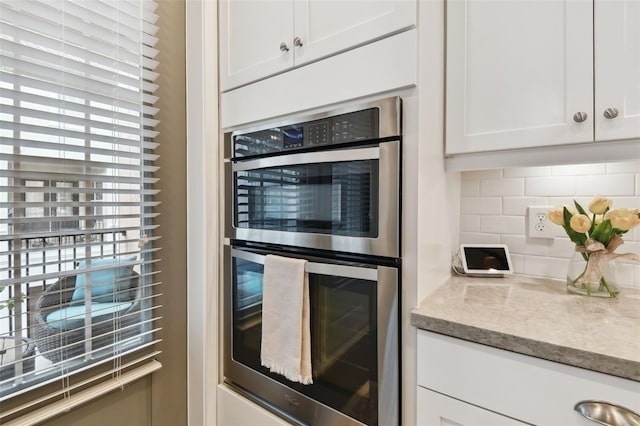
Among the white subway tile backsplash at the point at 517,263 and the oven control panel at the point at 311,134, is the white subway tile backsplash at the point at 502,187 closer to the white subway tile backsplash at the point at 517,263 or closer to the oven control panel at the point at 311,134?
the white subway tile backsplash at the point at 517,263

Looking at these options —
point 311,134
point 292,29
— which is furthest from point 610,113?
point 292,29

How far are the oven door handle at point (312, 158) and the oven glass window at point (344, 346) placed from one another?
356mm

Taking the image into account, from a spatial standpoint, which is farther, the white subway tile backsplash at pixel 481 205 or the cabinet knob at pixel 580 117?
the white subway tile backsplash at pixel 481 205

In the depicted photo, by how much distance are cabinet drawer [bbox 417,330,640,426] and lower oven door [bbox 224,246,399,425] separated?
112mm

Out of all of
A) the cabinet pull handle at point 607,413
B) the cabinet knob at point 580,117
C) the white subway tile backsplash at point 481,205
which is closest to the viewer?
the cabinet pull handle at point 607,413

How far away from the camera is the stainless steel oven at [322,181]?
0.85m

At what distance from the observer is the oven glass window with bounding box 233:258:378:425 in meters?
0.89

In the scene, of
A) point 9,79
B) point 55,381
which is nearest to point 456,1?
point 9,79

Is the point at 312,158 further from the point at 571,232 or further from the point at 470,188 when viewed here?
the point at 571,232

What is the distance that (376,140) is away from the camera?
0.87m

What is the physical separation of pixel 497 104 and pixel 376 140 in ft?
1.35

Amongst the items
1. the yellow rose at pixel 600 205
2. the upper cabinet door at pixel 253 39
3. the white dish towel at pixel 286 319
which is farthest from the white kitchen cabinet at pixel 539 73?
the white dish towel at pixel 286 319

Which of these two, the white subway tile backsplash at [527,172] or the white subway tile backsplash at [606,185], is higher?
the white subway tile backsplash at [527,172]

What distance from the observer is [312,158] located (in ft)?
3.27
